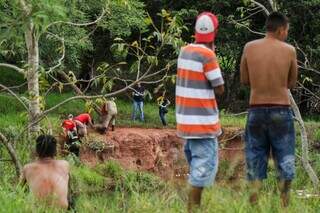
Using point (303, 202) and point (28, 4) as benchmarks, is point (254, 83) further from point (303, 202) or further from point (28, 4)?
point (28, 4)

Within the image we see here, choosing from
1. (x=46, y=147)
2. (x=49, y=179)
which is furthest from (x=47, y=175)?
(x=46, y=147)

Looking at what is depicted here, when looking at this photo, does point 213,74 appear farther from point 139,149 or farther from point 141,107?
point 141,107

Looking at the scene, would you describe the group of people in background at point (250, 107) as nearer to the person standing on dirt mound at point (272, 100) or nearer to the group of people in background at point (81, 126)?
the person standing on dirt mound at point (272, 100)

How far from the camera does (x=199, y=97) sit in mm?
Answer: 5691

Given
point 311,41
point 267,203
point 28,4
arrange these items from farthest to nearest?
point 311,41
point 28,4
point 267,203

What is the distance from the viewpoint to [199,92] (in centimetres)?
569

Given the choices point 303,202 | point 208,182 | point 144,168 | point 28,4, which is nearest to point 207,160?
point 208,182

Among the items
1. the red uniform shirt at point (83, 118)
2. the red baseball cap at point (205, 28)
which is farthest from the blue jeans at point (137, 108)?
the red baseball cap at point (205, 28)

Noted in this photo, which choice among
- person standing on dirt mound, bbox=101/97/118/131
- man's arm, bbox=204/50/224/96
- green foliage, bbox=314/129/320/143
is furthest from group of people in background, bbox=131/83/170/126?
man's arm, bbox=204/50/224/96

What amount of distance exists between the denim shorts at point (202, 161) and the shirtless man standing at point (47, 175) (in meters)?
1.28

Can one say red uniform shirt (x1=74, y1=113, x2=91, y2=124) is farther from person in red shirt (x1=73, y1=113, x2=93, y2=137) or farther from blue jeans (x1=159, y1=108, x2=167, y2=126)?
blue jeans (x1=159, y1=108, x2=167, y2=126)

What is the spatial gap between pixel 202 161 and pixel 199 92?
55 cm

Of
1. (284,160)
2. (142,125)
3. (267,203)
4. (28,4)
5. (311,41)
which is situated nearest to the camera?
(267,203)

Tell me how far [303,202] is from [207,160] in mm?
1054
